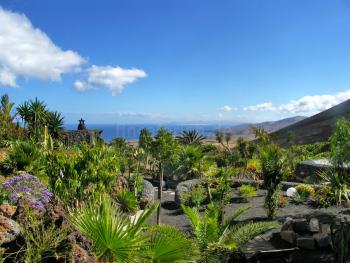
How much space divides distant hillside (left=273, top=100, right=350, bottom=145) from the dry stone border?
54.5 metres

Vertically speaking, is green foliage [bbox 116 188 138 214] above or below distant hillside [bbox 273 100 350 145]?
below

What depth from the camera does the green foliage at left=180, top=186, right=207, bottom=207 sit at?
1483 cm

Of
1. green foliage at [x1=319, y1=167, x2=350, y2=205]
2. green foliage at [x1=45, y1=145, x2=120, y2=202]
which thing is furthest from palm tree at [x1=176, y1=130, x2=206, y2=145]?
green foliage at [x1=45, y1=145, x2=120, y2=202]

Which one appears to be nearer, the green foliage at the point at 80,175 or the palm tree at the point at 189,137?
the green foliage at the point at 80,175

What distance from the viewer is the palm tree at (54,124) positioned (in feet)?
90.3

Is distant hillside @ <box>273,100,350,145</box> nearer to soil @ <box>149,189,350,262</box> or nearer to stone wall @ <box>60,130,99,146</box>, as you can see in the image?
stone wall @ <box>60,130,99,146</box>

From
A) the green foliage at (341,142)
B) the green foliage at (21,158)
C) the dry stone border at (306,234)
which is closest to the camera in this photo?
A: the dry stone border at (306,234)

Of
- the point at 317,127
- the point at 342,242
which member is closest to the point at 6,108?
the point at 342,242

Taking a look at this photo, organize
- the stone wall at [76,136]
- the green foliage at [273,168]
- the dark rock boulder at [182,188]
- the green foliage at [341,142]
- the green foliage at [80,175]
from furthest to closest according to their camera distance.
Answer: the stone wall at [76,136], the dark rock boulder at [182,188], the green foliage at [273,168], the green foliage at [341,142], the green foliage at [80,175]

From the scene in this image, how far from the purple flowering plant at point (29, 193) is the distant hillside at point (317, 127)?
193 ft

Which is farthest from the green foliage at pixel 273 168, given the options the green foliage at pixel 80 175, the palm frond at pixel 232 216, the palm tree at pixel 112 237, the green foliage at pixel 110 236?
the green foliage at pixel 110 236

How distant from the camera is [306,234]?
9.85m

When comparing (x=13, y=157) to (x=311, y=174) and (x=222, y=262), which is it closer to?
(x=222, y=262)

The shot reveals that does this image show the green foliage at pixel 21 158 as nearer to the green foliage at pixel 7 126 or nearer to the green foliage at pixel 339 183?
the green foliage at pixel 7 126
